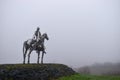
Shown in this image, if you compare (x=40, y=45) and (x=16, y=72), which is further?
(x=40, y=45)

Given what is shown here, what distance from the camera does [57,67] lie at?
109ft

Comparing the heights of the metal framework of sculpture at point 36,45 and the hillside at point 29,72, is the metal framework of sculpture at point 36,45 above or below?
above

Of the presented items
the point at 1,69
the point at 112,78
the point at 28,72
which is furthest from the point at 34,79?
the point at 112,78

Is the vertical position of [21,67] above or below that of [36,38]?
below

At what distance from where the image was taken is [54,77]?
31.6m

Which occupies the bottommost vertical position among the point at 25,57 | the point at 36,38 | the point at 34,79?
the point at 34,79

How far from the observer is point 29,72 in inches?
1176

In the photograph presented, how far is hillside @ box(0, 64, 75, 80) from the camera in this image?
95.0ft

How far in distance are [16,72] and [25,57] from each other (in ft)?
15.4

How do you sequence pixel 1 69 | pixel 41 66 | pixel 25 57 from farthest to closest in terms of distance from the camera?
pixel 25 57, pixel 41 66, pixel 1 69

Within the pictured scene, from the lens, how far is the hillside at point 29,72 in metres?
29.0

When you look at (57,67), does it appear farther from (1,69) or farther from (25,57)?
(1,69)

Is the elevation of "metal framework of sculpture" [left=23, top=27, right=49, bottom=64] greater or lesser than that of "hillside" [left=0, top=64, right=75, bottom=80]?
greater

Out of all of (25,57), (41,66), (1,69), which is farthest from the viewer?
(25,57)
